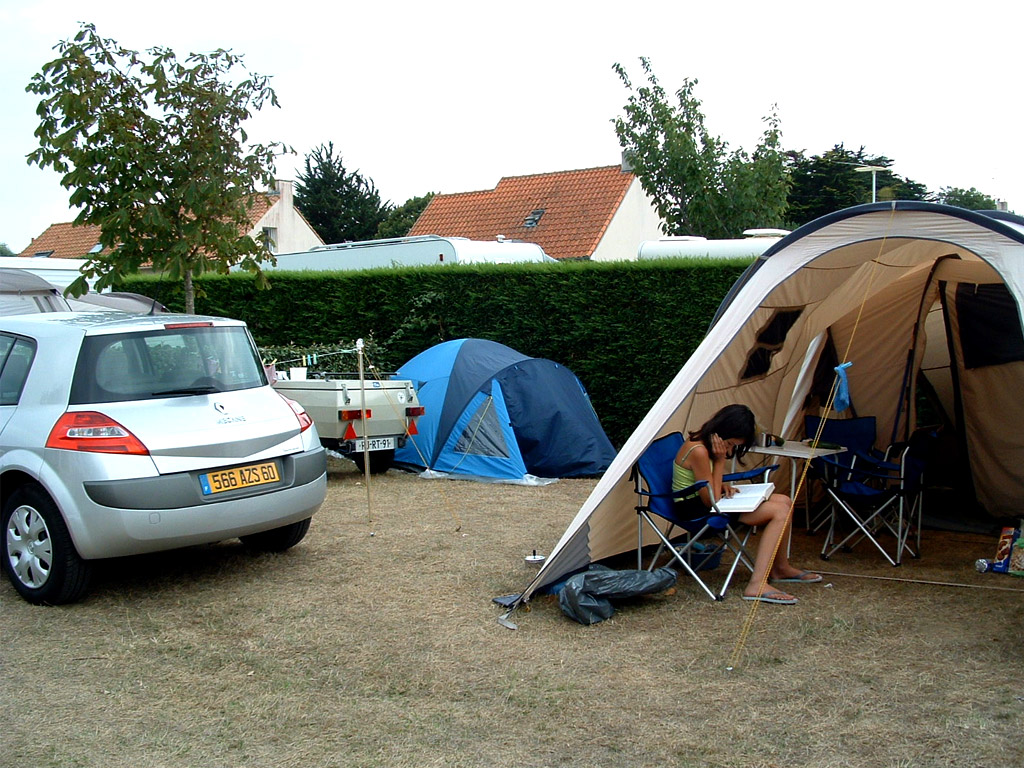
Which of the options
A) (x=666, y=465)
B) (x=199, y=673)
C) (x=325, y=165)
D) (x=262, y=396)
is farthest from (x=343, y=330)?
(x=325, y=165)

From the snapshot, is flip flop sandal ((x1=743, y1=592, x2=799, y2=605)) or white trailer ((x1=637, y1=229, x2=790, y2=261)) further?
white trailer ((x1=637, y1=229, x2=790, y2=261))

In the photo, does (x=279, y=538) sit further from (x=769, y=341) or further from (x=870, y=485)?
Result: (x=870, y=485)

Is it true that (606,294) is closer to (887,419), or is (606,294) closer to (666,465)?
(887,419)

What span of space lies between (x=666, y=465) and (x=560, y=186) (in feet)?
72.8

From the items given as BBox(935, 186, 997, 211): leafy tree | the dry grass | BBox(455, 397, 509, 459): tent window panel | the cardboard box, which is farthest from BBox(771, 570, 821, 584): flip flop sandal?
BBox(935, 186, 997, 211): leafy tree

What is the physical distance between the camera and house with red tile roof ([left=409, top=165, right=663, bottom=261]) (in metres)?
→ 25.0

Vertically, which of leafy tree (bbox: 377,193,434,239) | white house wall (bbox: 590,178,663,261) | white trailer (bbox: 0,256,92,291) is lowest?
white trailer (bbox: 0,256,92,291)

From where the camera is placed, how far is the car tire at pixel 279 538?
→ 21.9 feet

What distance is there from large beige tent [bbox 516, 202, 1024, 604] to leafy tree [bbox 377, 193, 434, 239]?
29863 millimetres

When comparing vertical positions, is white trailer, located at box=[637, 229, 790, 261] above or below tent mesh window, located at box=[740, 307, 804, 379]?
above

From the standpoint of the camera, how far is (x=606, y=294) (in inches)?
433

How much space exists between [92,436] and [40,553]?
0.78m

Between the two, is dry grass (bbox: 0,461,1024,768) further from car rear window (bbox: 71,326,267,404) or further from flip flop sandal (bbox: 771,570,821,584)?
car rear window (bbox: 71,326,267,404)

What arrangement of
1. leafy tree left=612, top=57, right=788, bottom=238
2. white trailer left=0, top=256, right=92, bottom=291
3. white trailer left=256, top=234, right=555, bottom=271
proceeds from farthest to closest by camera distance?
leafy tree left=612, top=57, right=788, bottom=238 < white trailer left=256, top=234, right=555, bottom=271 < white trailer left=0, top=256, right=92, bottom=291
